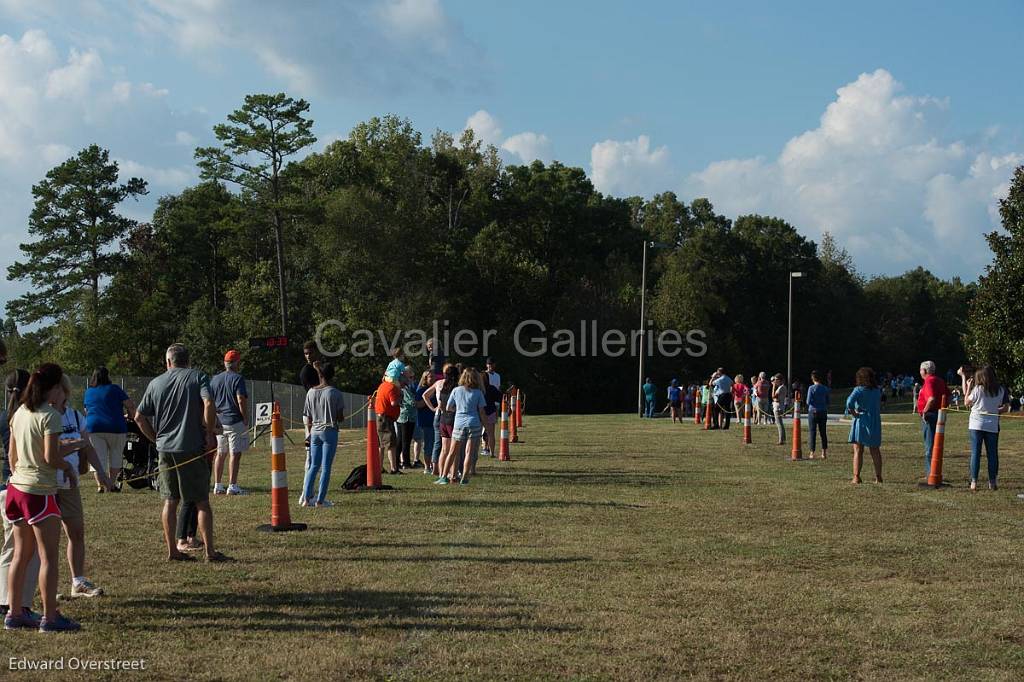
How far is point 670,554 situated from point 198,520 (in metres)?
4.23

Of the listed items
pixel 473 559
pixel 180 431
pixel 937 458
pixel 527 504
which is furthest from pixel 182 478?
pixel 937 458

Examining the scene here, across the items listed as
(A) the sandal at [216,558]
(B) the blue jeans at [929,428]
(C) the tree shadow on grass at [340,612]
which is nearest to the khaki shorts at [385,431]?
(A) the sandal at [216,558]

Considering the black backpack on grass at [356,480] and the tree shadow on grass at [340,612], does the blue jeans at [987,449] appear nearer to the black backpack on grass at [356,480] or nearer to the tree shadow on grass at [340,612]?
the black backpack on grass at [356,480]

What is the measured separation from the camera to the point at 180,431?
904 centimetres

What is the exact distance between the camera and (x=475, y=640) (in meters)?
6.70

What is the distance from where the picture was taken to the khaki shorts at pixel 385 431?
55.0 ft

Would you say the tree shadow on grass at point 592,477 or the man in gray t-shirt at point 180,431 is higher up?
the man in gray t-shirt at point 180,431

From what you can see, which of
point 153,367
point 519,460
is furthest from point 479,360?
point 519,460

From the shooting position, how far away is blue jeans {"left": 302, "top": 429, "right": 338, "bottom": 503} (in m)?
12.9

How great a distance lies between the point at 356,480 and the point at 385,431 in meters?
1.90

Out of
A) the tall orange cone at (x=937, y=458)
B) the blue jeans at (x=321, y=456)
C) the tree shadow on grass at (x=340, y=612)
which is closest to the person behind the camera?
the tree shadow on grass at (x=340, y=612)

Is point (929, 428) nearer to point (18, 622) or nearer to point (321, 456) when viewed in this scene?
point (321, 456)

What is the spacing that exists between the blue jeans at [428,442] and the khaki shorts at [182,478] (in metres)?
9.56

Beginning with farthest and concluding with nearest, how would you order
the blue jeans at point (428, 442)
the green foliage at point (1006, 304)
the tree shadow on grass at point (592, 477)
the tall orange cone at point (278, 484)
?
the green foliage at point (1006, 304) < the blue jeans at point (428, 442) < the tree shadow on grass at point (592, 477) < the tall orange cone at point (278, 484)
